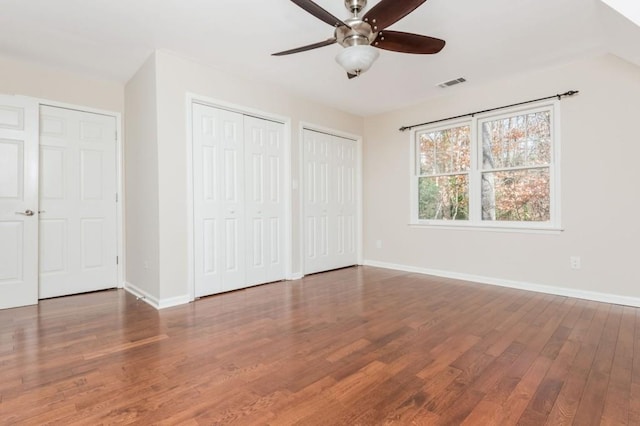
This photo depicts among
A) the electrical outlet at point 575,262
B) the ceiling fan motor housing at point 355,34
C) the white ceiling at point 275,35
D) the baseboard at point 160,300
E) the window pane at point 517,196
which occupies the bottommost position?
the baseboard at point 160,300

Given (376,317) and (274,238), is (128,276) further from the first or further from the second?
(376,317)

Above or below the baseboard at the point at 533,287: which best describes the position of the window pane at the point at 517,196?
above

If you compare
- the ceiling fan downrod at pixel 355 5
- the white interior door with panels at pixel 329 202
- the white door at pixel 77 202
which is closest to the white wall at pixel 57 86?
the white door at pixel 77 202

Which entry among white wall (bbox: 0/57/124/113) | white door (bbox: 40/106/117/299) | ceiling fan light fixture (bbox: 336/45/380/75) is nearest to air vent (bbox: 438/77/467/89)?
ceiling fan light fixture (bbox: 336/45/380/75)

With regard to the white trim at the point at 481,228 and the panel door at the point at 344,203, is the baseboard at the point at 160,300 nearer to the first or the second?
the panel door at the point at 344,203

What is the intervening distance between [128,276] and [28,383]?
7.54 feet

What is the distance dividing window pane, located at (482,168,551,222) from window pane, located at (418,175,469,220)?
0.27 m

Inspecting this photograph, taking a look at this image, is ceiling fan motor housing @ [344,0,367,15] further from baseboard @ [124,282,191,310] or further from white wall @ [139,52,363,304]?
baseboard @ [124,282,191,310]

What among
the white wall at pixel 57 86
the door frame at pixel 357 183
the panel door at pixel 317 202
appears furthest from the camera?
the panel door at pixel 317 202

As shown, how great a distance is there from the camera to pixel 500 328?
2.62m

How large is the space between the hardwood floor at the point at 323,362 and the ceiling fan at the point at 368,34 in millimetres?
2016

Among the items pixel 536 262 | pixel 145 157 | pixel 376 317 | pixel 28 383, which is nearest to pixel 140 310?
pixel 28 383

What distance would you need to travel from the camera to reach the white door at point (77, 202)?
3.59m

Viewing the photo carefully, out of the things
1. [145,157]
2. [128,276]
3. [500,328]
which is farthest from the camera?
[128,276]
